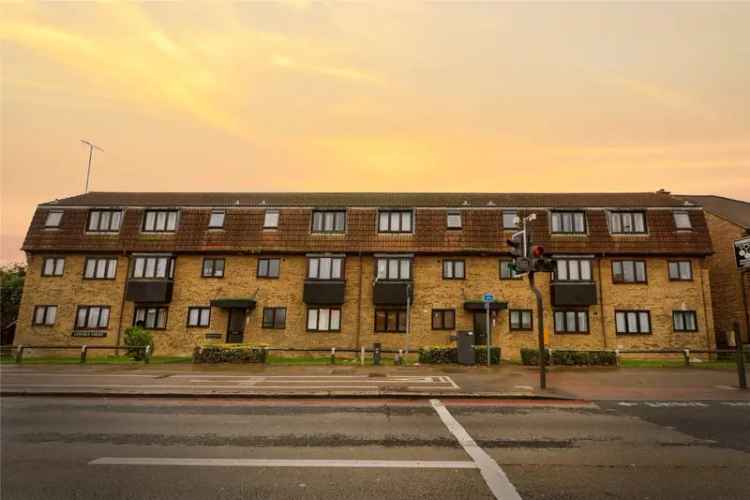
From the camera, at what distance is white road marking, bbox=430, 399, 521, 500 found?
488cm

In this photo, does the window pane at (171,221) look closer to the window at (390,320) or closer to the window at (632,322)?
the window at (390,320)

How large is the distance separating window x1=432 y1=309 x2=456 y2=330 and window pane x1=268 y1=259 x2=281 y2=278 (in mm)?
9900

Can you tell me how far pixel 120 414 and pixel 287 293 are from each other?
16645mm

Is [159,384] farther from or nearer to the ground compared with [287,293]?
nearer to the ground

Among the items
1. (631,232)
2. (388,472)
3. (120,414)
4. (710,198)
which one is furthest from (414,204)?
(710,198)

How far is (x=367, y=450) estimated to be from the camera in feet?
21.4

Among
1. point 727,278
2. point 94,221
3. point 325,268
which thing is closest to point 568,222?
point 727,278

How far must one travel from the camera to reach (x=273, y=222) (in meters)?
26.8

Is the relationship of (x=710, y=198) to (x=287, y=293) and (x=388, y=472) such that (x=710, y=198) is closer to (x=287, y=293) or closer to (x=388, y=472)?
(x=287, y=293)

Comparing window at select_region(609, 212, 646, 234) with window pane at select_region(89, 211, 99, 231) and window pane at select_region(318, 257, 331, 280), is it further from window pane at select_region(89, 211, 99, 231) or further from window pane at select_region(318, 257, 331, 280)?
window pane at select_region(89, 211, 99, 231)

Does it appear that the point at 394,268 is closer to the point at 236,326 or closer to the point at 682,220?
the point at 236,326

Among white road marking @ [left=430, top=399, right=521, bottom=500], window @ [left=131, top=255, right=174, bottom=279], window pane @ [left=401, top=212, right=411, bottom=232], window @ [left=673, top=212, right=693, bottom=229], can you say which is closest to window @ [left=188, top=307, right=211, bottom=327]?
window @ [left=131, top=255, right=174, bottom=279]

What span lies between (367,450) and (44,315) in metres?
28.1

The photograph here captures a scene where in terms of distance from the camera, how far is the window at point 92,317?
84.4 ft
